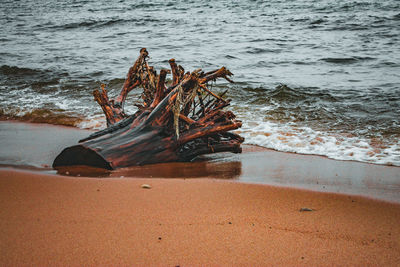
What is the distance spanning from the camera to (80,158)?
4.06 metres

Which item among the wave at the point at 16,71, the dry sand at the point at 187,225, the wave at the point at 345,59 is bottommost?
the wave at the point at 345,59

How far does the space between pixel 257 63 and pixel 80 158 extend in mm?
7616

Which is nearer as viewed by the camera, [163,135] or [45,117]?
[163,135]

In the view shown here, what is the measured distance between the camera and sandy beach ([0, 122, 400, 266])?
2.37m

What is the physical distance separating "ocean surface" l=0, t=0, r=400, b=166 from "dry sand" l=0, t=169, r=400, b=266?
6.29 feet

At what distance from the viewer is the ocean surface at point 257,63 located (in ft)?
19.7

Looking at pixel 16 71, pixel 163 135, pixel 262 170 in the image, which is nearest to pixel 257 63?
pixel 16 71

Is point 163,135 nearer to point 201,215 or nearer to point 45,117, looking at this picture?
point 201,215

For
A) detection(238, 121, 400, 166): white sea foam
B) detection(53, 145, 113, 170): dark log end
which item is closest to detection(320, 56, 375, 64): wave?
detection(238, 121, 400, 166): white sea foam

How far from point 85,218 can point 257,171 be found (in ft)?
6.64

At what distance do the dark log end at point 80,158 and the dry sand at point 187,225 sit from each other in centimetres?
36

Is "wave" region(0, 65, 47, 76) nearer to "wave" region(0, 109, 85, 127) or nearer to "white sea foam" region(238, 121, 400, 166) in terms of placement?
"wave" region(0, 109, 85, 127)

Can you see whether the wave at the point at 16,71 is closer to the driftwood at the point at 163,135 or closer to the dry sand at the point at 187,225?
the driftwood at the point at 163,135

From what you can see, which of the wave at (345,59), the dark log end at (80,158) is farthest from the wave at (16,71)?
the wave at (345,59)
